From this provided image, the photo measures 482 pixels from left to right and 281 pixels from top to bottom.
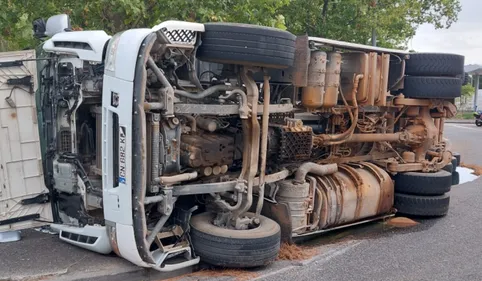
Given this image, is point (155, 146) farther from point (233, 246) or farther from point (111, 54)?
point (233, 246)

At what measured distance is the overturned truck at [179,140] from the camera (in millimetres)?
4441

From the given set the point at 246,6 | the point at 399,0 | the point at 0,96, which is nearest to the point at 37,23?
the point at 0,96

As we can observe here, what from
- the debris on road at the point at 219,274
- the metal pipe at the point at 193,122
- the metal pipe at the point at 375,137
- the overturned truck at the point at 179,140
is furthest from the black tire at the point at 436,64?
the debris on road at the point at 219,274

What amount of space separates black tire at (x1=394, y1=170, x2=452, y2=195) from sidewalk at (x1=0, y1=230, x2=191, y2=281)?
12.0ft

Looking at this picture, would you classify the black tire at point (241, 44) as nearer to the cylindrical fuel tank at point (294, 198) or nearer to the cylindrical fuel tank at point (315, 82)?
the cylindrical fuel tank at point (315, 82)

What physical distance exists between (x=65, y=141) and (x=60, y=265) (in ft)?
4.19

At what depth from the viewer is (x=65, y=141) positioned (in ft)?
17.0

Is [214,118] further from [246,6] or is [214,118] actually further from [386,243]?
[246,6]

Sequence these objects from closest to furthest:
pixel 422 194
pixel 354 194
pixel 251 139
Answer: pixel 251 139
pixel 354 194
pixel 422 194

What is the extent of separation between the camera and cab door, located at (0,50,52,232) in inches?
201

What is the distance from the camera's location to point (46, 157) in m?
5.28

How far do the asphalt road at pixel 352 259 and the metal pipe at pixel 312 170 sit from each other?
826 millimetres

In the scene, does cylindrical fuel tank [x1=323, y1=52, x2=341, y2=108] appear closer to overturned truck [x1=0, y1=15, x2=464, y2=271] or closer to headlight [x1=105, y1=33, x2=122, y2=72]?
overturned truck [x1=0, y1=15, x2=464, y2=271]

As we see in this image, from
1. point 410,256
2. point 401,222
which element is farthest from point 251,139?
point 401,222
